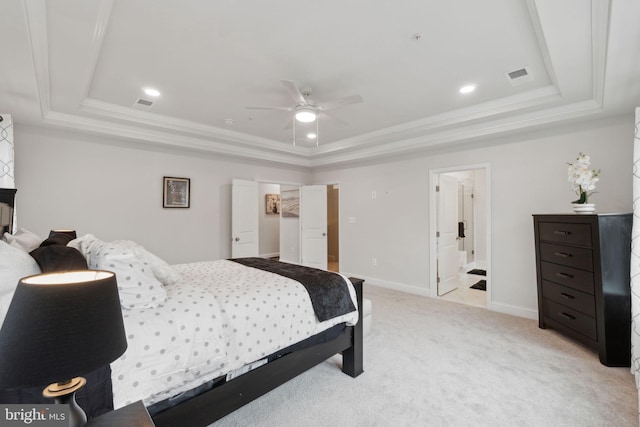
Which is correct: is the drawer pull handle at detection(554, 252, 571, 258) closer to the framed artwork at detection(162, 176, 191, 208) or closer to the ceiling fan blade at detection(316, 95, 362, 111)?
the ceiling fan blade at detection(316, 95, 362, 111)

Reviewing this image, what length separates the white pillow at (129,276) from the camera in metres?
1.38

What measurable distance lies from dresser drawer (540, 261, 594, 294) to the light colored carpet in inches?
23.3

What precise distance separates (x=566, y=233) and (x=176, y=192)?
498 cm

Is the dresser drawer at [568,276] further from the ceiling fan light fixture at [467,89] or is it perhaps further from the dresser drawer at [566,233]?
the ceiling fan light fixture at [467,89]

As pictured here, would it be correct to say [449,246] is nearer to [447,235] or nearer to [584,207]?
[447,235]

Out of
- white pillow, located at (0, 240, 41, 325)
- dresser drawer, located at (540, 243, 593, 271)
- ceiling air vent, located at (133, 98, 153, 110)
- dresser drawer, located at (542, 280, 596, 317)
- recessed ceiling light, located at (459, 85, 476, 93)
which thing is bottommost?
dresser drawer, located at (542, 280, 596, 317)

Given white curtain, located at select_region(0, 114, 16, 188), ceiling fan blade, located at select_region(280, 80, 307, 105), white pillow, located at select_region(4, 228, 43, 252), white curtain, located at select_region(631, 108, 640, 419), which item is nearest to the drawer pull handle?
white curtain, located at select_region(631, 108, 640, 419)

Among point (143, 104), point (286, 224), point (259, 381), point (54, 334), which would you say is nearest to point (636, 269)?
point (259, 381)

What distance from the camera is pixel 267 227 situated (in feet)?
26.2

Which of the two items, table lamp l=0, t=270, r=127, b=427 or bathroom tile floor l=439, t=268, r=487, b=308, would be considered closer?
table lamp l=0, t=270, r=127, b=427

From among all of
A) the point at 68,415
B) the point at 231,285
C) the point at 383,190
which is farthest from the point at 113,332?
the point at 383,190

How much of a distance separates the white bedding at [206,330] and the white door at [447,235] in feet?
9.51

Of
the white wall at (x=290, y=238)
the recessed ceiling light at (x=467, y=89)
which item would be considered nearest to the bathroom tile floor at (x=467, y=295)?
the recessed ceiling light at (x=467, y=89)

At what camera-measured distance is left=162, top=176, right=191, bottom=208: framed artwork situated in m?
4.34
